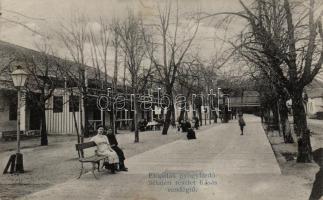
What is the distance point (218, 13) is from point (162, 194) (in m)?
5.52

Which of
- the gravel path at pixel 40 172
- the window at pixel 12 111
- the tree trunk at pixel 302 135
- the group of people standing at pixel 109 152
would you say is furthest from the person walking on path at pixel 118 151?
the window at pixel 12 111

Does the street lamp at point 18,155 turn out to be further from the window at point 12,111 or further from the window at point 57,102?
the window at point 57,102

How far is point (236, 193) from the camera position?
28.3 ft

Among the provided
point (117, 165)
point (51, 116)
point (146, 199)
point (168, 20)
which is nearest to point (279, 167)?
point (117, 165)

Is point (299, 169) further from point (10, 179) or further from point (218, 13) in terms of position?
point (10, 179)

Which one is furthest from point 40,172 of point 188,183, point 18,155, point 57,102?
point 57,102

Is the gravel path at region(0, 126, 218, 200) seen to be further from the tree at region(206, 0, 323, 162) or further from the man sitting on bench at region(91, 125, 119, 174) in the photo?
the tree at region(206, 0, 323, 162)

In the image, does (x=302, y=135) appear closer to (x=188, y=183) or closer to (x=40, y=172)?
(x=188, y=183)

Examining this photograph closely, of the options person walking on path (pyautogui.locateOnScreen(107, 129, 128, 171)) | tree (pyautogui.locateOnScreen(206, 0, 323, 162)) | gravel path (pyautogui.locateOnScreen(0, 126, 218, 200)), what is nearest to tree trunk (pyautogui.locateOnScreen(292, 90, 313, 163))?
tree (pyautogui.locateOnScreen(206, 0, 323, 162))

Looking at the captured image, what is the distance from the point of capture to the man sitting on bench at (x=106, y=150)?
11.4m

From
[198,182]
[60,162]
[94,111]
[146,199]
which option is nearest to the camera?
[146,199]

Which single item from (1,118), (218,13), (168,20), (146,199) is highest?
(168,20)

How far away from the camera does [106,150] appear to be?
38.1ft

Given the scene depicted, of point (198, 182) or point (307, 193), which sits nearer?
point (307, 193)
